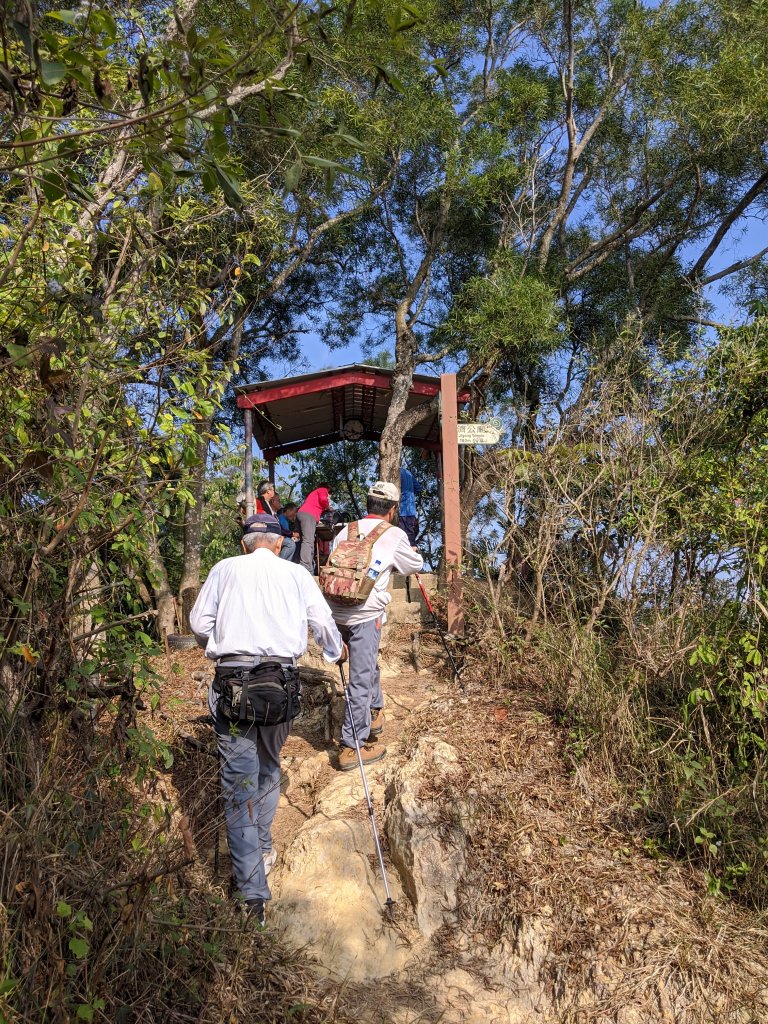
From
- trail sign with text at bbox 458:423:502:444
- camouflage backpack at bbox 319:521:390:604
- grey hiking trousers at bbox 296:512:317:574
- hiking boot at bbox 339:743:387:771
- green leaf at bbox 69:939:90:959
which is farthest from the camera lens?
grey hiking trousers at bbox 296:512:317:574

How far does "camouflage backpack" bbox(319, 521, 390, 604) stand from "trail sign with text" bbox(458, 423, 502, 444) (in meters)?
2.28

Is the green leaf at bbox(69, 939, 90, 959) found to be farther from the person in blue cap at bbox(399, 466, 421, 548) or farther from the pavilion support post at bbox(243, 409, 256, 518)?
the person in blue cap at bbox(399, 466, 421, 548)

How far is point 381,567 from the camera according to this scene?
242 inches

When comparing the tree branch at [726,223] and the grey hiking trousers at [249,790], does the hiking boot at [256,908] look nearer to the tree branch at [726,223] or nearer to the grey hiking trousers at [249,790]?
the grey hiking trousers at [249,790]

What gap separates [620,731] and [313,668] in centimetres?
305

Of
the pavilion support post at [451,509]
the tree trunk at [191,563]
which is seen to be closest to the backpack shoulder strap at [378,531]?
the pavilion support post at [451,509]

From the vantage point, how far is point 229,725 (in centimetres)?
462

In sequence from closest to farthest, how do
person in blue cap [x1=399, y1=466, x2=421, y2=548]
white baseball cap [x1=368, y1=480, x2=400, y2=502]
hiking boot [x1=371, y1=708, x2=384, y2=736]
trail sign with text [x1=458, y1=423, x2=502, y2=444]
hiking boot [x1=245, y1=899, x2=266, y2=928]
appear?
hiking boot [x1=245, y1=899, x2=266, y2=928] → white baseball cap [x1=368, y1=480, x2=400, y2=502] → hiking boot [x1=371, y1=708, x2=384, y2=736] → trail sign with text [x1=458, y1=423, x2=502, y2=444] → person in blue cap [x1=399, y1=466, x2=421, y2=548]

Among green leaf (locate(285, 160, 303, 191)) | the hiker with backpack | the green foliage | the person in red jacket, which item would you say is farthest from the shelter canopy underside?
green leaf (locate(285, 160, 303, 191))

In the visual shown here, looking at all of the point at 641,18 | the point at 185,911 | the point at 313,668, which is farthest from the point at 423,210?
the point at 185,911

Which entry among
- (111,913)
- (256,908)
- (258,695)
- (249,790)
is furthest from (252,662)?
(111,913)

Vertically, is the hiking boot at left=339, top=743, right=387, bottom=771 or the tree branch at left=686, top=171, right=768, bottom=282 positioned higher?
the tree branch at left=686, top=171, right=768, bottom=282

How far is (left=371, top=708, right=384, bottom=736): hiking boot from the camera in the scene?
6652mm

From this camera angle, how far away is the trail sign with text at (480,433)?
26.8ft
